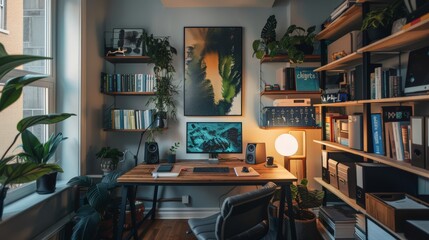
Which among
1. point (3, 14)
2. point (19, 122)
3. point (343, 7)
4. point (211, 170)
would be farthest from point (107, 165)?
point (343, 7)

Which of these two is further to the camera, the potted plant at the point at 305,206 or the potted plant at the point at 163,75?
the potted plant at the point at 163,75

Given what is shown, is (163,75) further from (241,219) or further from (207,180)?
(241,219)

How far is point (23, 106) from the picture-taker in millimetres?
2014

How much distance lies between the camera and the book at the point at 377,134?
176 centimetres

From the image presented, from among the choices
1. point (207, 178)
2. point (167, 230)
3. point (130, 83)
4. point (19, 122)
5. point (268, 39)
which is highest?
point (268, 39)

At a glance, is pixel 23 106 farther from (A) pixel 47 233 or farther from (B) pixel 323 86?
(B) pixel 323 86

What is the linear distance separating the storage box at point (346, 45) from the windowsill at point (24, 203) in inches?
110

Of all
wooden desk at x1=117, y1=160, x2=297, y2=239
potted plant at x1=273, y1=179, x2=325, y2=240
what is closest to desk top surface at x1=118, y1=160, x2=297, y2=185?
wooden desk at x1=117, y1=160, x2=297, y2=239

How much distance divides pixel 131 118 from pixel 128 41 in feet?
3.01

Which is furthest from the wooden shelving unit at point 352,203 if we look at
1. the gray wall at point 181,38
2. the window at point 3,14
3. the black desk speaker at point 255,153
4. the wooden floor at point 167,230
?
the window at point 3,14

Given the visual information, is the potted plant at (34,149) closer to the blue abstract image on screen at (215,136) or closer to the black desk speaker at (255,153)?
the blue abstract image on screen at (215,136)

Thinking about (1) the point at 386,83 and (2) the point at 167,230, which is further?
(2) the point at 167,230

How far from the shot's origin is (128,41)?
2869 mm

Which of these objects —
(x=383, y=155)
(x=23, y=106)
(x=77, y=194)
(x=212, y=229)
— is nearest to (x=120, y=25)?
(x=23, y=106)
